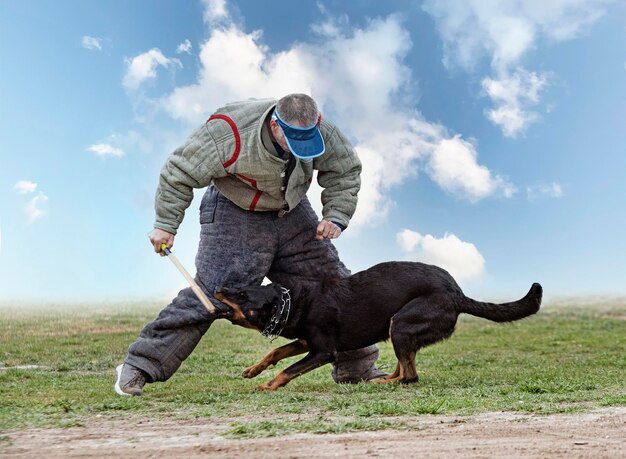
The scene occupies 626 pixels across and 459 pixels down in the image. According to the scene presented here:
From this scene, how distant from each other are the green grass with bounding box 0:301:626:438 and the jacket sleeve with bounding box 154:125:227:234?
159cm

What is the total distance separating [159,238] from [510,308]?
3.33 metres

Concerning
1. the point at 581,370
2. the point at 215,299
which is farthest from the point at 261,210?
the point at 581,370

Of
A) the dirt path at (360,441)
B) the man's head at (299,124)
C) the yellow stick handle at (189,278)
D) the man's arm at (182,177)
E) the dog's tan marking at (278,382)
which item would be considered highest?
the man's head at (299,124)

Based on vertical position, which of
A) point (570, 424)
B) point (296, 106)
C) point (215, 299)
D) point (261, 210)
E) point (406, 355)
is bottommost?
point (570, 424)

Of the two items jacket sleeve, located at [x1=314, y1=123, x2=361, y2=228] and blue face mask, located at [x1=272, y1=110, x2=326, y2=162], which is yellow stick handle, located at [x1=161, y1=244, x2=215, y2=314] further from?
blue face mask, located at [x1=272, y1=110, x2=326, y2=162]

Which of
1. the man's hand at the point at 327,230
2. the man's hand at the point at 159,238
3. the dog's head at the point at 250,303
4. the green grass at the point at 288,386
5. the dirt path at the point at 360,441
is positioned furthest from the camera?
the man's hand at the point at 327,230

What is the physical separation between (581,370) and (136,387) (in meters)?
5.41

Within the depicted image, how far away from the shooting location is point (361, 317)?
7867 millimetres

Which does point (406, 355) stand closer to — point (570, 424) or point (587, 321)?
point (570, 424)

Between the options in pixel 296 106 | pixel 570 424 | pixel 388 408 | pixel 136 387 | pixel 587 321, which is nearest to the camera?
pixel 570 424

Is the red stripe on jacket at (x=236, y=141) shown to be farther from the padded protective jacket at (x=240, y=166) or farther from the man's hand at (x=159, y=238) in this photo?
the man's hand at (x=159, y=238)

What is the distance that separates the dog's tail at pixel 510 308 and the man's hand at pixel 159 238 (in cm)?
275

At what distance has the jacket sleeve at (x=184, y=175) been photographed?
7.50 metres

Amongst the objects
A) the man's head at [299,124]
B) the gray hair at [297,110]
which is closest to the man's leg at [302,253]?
the man's head at [299,124]
